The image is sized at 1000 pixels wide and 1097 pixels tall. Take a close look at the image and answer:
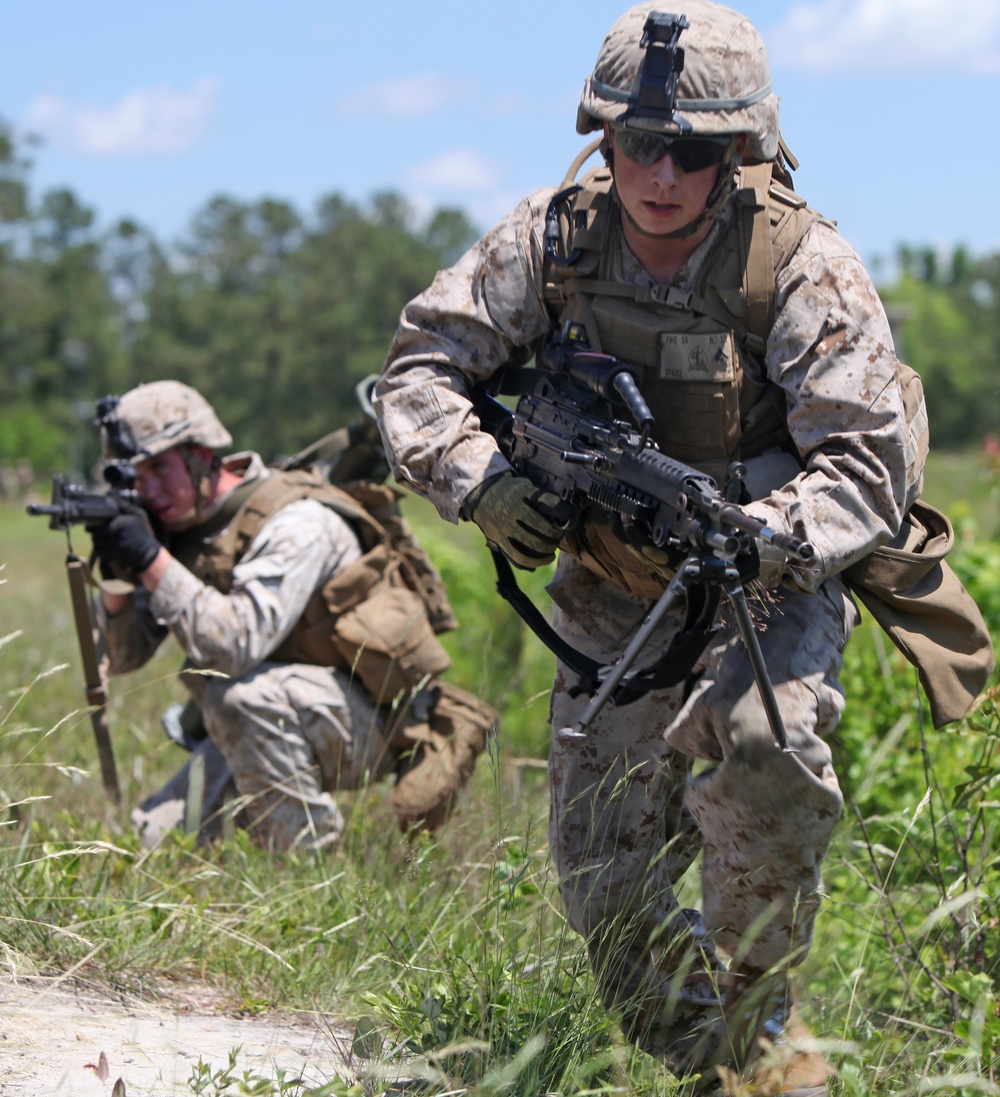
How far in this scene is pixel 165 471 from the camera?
513cm

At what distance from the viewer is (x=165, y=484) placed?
202 inches

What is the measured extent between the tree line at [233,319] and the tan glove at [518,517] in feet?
163

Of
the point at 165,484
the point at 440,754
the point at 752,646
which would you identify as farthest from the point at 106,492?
the point at 752,646

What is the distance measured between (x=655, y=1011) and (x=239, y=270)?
72094 mm

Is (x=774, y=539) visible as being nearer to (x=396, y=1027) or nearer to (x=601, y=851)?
(x=601, y=851)

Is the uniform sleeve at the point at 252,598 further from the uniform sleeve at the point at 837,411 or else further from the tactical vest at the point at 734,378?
the uniform sleeve at the point at 837,411

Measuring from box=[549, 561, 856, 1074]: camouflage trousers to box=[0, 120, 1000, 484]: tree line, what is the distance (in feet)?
163

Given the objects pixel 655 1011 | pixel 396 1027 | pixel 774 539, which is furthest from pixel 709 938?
pixel 774 539

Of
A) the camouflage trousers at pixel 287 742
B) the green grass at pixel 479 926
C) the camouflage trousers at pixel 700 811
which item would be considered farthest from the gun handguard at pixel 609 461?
the camouflage trousers at pixel 287 742

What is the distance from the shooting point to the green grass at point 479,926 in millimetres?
2652

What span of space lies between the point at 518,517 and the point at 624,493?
26 cm

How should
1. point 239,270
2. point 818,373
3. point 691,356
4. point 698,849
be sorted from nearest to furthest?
point 818,373
point 691,356
point 698,849
point 239,270

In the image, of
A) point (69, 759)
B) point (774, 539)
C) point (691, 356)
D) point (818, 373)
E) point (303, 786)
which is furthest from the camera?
point (69, 759)

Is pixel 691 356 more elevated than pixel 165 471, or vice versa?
pixel 691 356
